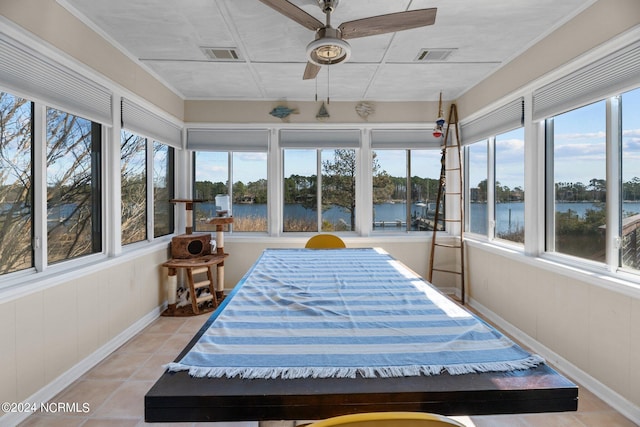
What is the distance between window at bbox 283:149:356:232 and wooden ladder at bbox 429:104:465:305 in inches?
45.9

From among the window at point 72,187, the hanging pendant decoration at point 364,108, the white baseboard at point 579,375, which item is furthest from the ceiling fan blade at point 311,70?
the white baseboard at point 579,375

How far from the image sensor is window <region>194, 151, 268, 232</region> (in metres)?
4.52

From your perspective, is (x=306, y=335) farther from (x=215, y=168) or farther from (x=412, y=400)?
(x=215, y=168)

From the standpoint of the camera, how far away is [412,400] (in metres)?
0.89

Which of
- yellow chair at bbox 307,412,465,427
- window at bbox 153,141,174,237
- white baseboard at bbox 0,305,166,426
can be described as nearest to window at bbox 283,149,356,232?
window at bbox 153,141,174,237

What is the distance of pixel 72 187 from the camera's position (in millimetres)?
2555

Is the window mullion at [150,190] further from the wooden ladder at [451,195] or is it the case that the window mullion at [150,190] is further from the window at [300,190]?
the wooden ladder at [451,195]

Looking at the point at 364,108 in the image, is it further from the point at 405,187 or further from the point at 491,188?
the point at 491,188

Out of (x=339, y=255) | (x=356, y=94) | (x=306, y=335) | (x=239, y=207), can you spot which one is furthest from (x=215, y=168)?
(x=306, y=335)

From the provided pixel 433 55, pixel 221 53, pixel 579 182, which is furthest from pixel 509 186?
pixel 221 53

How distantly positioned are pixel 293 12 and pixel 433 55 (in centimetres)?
173

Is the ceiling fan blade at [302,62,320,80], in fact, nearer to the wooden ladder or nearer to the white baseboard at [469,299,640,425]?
the wooden ladder

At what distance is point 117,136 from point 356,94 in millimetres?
2738

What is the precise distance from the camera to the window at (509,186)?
3.24 meters
